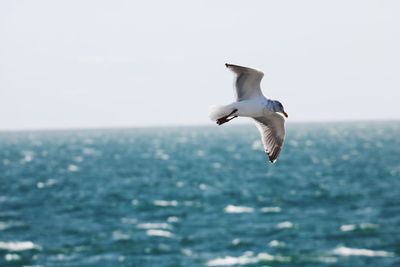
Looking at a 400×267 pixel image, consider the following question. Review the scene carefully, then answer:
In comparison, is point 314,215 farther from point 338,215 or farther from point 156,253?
point 156,253

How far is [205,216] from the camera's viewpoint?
74625mm

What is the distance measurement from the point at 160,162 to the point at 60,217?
80.6 m

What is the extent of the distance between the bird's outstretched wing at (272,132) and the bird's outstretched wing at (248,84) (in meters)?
1.56

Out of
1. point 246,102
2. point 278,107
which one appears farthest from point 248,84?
point 278,107

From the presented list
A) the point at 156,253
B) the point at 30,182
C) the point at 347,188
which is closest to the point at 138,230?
the point at 156,253

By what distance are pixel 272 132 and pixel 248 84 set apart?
206cm

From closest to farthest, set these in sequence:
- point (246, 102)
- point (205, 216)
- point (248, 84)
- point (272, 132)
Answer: point (246, 102) < point (248, 84) < point (272, 132) < point (205, 216)

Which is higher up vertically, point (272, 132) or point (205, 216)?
point (272, 132)

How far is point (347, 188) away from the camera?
97.3 meters

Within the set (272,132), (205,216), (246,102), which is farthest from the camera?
(205,216)

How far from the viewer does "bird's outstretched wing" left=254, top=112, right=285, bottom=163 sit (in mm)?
13617

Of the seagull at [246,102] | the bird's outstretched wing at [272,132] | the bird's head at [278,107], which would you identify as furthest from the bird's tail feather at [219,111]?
the bird's outstretched wing at [272,132]

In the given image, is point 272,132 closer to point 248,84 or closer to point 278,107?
point 278,107

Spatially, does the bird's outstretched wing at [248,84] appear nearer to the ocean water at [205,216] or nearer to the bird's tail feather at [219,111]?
the bird's tail feather at [219,111]
